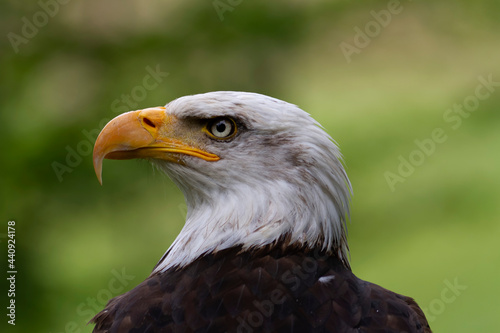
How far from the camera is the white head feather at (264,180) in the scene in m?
2.82

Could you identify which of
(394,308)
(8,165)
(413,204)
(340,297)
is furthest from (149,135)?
(413,204)

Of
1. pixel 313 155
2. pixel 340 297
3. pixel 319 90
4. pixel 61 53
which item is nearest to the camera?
pixel 340 297

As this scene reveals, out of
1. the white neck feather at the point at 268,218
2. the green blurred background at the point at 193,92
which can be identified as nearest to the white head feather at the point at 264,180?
the white neck feather at the point at 268,218

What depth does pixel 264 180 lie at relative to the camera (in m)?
2.85

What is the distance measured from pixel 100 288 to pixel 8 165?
134 centimetres

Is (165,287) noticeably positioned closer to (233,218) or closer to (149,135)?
(233,218)

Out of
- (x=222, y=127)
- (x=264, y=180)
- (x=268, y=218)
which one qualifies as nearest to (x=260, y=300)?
(x=268, y=218)

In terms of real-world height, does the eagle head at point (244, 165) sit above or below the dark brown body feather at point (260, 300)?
above

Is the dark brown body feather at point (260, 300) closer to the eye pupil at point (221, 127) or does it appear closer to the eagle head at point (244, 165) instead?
the eagle head at point (244, 165)

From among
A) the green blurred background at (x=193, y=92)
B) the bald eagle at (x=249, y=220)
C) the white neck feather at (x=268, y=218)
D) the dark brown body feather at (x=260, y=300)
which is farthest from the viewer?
the green blurred background at (x=193, y=92)

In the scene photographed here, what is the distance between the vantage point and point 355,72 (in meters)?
9.90

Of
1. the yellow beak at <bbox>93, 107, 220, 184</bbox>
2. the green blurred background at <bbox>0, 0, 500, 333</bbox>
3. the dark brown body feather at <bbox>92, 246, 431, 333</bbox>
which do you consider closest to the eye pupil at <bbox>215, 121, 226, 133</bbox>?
the yellow beak at <bbox>93, 107, 220, 184</bbox>

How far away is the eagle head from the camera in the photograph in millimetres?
2820

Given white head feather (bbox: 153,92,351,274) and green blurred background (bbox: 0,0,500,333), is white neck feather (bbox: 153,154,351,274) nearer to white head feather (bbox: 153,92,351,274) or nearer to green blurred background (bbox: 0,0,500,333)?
white head feather (bbox: 153,92,351,274)
